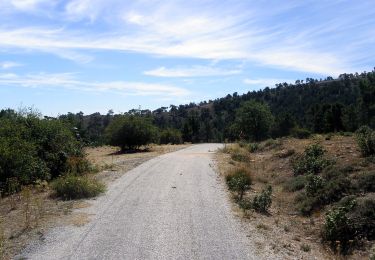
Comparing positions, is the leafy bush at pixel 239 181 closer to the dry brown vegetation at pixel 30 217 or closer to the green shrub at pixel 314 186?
the green shrub at pixel 314 186

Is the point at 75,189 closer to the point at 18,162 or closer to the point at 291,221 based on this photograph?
the point at 18,162

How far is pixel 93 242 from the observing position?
353 inches

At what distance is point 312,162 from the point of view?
18.0 m

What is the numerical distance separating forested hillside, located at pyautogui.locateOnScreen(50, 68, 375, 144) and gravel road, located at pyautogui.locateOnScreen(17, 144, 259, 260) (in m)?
13.9

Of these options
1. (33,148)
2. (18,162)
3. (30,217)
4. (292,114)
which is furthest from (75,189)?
(292,114)

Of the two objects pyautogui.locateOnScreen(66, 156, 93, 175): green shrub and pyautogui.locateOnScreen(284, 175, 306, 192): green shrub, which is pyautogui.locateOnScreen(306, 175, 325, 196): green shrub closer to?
pyautogui.locateOnScreen(284, 175, 306, 192): green shrub

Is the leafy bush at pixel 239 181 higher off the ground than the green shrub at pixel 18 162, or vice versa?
the green shrub at pixel 18 162

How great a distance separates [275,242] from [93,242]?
3.86 metres

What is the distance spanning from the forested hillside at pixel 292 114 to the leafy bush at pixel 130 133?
9.07 feet

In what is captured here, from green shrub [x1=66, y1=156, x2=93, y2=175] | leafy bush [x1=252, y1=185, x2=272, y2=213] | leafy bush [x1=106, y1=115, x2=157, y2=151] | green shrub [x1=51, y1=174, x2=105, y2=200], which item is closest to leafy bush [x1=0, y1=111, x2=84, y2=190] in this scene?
green shrub [x1=66, y1=156, x2=93, y2=175]

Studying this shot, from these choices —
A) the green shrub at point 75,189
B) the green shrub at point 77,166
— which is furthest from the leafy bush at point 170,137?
the green shrub at point 75,189

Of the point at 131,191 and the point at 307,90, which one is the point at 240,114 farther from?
the point at 307,90

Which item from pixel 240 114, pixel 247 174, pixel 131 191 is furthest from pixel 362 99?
pixel 131 191

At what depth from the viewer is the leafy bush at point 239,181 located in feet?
51.1
